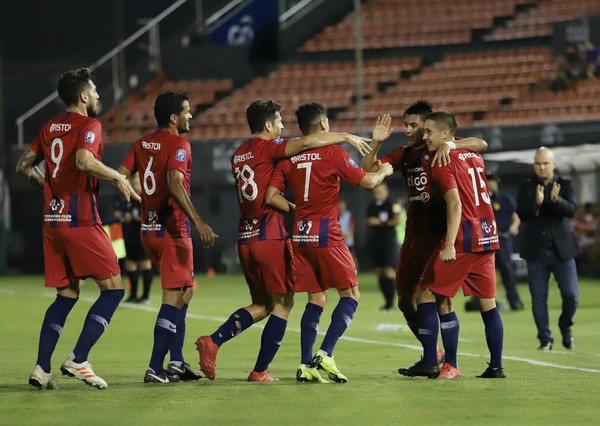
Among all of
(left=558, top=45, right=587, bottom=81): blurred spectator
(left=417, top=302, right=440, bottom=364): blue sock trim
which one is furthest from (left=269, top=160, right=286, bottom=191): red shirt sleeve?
(left=558, top=45, right=587, bottom=81): blurred spectator

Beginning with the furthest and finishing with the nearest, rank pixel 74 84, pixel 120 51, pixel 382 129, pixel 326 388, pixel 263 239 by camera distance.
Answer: pixel 120 51 < pixel 263 239 < pixel 382 129 < pixel 74 84 < pixel 326 388

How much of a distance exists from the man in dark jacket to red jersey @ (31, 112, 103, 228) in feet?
17.3

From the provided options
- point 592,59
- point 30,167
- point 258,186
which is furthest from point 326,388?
point 592,59

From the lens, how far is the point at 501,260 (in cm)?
1859

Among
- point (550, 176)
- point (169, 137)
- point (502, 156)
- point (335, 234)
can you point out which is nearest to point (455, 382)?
point (335, 234)

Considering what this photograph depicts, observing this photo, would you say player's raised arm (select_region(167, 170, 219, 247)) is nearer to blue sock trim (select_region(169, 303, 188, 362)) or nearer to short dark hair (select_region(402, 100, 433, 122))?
blue sock trim (select_region(169, 303, 188, 362))

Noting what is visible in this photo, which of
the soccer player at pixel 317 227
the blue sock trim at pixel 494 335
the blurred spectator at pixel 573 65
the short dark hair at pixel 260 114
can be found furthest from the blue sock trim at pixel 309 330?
the blurred spectator at pixel 573 65

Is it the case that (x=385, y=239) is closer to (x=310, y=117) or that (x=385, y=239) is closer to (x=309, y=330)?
(x=309, y=330)

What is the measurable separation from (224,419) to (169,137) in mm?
2649

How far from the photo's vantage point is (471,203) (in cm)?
992

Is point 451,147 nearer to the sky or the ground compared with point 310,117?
nearer to the ground

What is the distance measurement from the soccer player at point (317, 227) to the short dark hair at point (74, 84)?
153cm

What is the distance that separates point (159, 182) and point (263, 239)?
0.87 metres

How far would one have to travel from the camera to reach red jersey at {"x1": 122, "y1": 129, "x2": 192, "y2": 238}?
9734 mm
